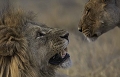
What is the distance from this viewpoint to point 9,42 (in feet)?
10.7

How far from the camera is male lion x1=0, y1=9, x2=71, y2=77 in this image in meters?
3.30

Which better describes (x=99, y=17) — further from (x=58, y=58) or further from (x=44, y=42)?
(x=44, y=42)

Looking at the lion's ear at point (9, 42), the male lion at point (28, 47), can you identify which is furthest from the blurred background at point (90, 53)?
the lion's ear at point (9, 42)

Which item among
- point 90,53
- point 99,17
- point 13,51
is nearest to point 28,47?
point 13,51

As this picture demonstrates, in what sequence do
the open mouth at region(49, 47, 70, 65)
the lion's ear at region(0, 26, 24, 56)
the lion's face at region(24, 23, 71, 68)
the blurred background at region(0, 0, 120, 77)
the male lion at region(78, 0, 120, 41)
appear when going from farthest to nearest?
the blurred background at region(0, 0, 120, 77) < the male lion at region(78, 0, 120, 41) < the open mouth at region(49, 47, 70, 65) < the lion's face at region(24, 23, 71, 68) < the lion's ear at region(0, 26, 24, 56)

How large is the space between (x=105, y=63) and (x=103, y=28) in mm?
1868

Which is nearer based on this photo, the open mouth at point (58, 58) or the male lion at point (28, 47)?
the male lion at point (28, 47)

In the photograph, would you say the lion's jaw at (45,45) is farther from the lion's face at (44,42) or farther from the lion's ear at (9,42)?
the lion's ear at (9,42)

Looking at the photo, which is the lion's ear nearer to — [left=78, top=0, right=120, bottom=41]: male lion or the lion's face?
the lion's face

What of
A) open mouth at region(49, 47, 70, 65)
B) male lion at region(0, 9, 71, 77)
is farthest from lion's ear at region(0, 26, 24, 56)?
open mouth at region(49, 47, 70, 65)

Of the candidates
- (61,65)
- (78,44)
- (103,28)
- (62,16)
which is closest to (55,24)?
(62,16)

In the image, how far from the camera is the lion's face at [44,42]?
3.43m

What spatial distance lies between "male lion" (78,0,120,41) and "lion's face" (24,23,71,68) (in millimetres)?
1183

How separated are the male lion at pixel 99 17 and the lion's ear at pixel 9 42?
1.42 meters
